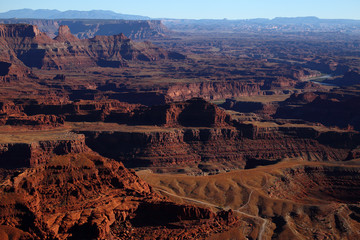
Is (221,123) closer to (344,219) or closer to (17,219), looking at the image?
(344,219)

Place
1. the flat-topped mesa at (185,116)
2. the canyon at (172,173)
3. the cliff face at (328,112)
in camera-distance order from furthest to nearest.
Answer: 1. the cliff face at (328,112)
2. the flat-topped mesa at (185,116)
3. the canyon at (172,173)

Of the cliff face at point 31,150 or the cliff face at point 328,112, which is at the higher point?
the cliff face at point 31,150

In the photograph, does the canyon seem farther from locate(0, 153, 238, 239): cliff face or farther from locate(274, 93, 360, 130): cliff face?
locate(274, 93, 360, 130): cliff face

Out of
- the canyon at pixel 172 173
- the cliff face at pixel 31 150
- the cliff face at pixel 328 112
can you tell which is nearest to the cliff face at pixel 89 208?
the canyon at pixel 172 173

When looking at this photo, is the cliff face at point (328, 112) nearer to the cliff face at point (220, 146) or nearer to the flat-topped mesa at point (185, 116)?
the cliff face at point (220, 146)

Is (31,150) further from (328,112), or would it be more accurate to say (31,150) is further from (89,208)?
(328,112)

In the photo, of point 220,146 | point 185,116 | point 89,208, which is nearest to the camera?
point 89,208

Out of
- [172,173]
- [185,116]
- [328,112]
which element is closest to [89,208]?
[172,173]

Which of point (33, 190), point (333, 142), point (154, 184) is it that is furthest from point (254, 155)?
point (33, 190)
